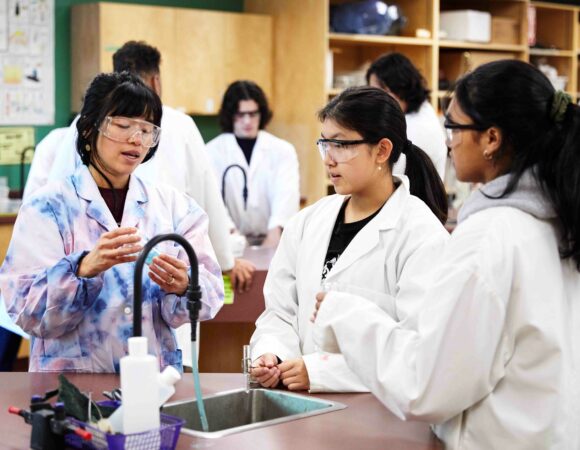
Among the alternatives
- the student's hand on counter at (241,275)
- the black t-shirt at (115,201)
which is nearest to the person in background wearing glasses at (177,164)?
the student's hand on counter at (241,275)

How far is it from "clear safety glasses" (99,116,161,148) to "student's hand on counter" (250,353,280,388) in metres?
0.63

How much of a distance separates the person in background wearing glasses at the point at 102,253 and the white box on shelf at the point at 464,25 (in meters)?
4.72

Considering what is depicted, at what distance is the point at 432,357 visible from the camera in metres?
1.66

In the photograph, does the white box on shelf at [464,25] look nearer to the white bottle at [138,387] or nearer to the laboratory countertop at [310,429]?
the laboratory countertop at [310,429]

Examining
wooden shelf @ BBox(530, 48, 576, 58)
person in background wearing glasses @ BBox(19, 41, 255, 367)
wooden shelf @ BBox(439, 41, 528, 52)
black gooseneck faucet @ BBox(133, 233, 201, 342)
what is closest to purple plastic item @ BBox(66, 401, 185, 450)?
black gooseneck faucet @ BBox(133, 233, 201, 342)

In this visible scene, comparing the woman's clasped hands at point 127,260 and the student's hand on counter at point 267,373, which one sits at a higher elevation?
the woman's clasped hands at point 127,260

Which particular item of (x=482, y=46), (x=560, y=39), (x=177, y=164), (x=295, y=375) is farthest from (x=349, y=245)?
(x=560, y=39)

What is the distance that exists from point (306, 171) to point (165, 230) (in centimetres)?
386

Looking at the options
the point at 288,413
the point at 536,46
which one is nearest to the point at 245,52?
the point at 536,46

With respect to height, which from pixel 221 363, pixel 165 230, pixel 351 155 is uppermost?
pixel 351 155

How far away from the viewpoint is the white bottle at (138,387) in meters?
1.60

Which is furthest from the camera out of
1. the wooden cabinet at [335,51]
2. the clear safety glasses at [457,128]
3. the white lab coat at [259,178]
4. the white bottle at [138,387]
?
the wooden cabinet at [335,51]

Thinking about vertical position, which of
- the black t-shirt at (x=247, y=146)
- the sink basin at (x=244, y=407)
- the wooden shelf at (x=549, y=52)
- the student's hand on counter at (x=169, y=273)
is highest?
the wooden shelf at (x=549, y=52)

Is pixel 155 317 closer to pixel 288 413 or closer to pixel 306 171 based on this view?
pixel 288 413
